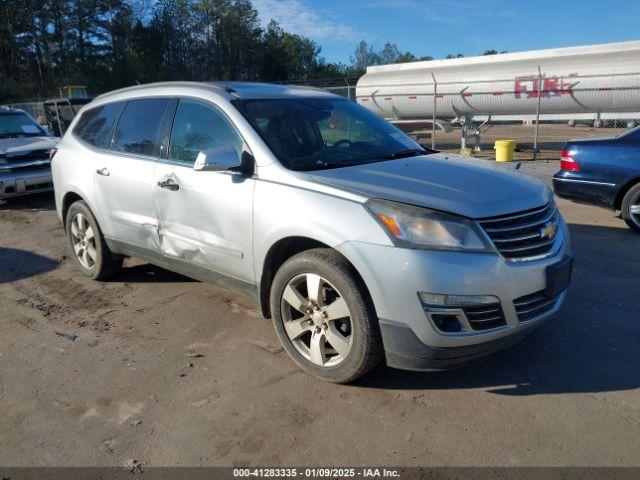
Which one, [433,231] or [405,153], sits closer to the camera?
[433,231]

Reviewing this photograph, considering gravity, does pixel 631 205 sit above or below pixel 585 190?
below

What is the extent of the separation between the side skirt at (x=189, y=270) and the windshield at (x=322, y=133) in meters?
0.94

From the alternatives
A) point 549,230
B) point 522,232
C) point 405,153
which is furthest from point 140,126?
point 549,230

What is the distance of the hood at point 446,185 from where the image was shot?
2.91 meters

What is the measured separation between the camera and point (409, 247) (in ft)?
9.07

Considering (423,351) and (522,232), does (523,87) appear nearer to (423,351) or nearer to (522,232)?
(522,232)

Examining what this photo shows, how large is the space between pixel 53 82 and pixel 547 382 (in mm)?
65164

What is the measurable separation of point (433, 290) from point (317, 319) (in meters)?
0.82

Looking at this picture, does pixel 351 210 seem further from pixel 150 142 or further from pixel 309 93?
pixel 150 142

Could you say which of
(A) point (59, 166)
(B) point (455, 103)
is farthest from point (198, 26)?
(A) point (59, 166)

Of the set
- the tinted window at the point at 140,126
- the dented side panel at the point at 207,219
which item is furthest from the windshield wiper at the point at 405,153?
the tinted window at the point at 140,126

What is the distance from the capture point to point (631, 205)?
6.52 metres

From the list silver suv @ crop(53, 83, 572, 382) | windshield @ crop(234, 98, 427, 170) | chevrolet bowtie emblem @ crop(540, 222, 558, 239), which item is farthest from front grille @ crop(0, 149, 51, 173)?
chevrolet bowtie emblem @ crop(540, 222, 558, 239)

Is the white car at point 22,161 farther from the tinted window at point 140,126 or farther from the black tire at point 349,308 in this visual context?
the black tire at point 349,308
